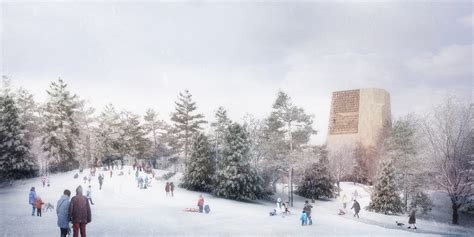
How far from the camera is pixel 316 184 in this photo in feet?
85.4

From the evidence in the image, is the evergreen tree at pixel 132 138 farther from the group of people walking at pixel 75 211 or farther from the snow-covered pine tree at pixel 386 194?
the snow-covered pine tree at pixel 386 194

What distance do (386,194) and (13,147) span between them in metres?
17.8

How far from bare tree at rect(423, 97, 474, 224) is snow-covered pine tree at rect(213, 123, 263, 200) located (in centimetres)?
926

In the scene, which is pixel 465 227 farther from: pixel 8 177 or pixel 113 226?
pixel 8 177

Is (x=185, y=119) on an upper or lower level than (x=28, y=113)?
upper

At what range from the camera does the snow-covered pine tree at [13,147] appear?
1591cm

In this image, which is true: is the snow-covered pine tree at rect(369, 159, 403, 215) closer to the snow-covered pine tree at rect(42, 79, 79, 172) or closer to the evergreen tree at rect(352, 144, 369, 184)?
the evergreen tree at rect(352, 144, 369, 184)

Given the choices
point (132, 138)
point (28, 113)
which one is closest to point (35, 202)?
point (28, 113)

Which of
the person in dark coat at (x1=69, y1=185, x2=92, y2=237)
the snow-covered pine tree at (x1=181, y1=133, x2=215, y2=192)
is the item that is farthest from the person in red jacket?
the snow-covered pine tree at (x1=181, y1=133, x2=215, y2=192)

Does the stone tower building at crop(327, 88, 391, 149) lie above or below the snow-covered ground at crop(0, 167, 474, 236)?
above

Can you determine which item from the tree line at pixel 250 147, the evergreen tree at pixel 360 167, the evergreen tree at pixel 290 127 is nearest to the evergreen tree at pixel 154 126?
the tree line at pixel 250 147

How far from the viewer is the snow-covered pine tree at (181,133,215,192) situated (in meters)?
21.1

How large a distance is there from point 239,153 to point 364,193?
10.7 m

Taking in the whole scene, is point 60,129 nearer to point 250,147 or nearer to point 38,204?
point 38,204
